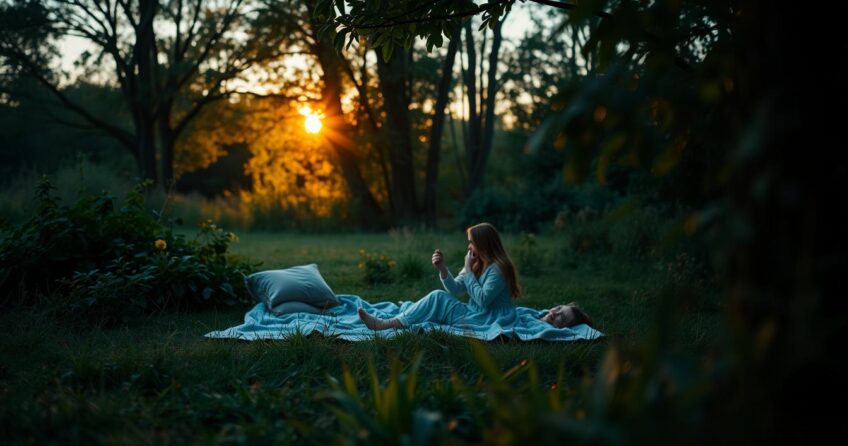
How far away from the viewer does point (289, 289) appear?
5.86 meters

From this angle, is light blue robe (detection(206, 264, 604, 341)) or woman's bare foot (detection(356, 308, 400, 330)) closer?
light blue robe (detection(206, 264, 604, 341))

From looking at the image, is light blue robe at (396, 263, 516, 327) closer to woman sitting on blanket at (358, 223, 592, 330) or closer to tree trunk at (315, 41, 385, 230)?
woman sitting on blanket at (358, 223, 592, 330)

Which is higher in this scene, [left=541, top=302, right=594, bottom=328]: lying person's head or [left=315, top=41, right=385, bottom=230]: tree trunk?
[left=315, top=41, right=385, bottom=230]: tree trunk

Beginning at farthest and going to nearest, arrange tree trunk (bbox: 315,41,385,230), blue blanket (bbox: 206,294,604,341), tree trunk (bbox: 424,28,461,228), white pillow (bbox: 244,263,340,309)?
tree trunk (bbox: 315,41,385,230), tree trunk (bbox: 424,28,461,228), white pillow (bbox: 244,263,340,309), blue blanket (bbox: 206,294,604,341)

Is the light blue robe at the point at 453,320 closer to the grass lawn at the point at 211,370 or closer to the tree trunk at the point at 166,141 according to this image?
the grass lawn at the point at 211,370

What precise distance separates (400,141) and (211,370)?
45.7 ft

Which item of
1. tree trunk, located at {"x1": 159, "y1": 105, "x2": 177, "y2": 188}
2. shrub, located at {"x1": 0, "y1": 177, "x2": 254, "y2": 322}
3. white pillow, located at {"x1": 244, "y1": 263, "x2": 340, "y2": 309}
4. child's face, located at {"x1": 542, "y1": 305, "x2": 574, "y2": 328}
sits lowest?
child's face, located at {"x1": 542, "y1": 305, "x2": 574, "y2": 328}

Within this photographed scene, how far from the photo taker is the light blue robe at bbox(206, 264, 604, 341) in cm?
475

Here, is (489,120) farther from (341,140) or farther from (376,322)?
(376,322)

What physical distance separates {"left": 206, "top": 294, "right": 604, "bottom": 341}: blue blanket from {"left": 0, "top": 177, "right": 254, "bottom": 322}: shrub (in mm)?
676

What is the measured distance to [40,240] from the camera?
18.2ft

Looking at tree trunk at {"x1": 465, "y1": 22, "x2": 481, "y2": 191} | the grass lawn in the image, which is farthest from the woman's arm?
tree trunk at {"x1": 465, "y1": 22, "x2": 481, "y2": 191}

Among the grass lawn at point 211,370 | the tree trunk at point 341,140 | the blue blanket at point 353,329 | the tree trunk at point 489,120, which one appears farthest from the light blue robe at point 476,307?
the tree trunk at point 489,120

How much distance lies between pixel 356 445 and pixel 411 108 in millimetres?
17361
